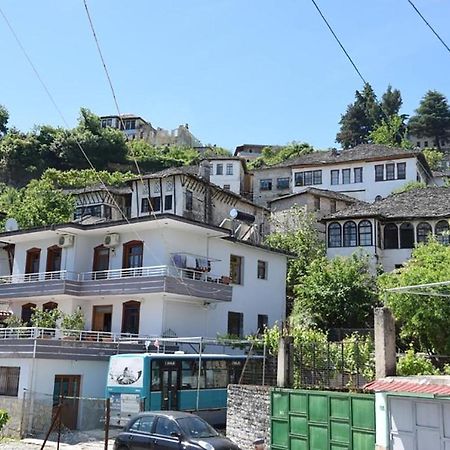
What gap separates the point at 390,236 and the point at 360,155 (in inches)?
603

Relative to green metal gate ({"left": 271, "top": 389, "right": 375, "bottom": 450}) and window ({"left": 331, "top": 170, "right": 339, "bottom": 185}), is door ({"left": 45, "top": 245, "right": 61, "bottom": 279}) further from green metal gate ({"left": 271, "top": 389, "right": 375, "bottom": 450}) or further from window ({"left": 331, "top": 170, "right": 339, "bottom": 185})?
window ({"left": 331, "top": 170, "right": 339, "bottom": 185})

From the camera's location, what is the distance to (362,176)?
187ft

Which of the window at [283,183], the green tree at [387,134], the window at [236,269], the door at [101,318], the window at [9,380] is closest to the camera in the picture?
the window at [9,380]

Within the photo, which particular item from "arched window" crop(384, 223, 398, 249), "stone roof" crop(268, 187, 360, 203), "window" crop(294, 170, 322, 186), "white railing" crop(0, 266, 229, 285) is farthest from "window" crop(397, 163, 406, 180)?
"white railing" crop(0, 266, 229, 285)

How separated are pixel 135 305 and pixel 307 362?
11.7 meters

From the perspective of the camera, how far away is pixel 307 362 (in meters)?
19.9

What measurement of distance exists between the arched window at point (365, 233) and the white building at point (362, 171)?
41.3ft

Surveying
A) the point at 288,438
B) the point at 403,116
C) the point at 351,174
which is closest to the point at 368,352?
the point at 288,438

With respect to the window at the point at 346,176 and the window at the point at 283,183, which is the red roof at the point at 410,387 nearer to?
the window at the point at 346,176

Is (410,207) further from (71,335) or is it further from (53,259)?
(71,335)

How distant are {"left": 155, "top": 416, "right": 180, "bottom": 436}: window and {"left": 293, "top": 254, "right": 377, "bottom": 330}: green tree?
69.5ft

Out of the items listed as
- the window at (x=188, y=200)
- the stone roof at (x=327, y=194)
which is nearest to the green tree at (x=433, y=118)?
the stone roof at (x=327, y=194)

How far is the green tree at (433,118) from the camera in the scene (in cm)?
9775

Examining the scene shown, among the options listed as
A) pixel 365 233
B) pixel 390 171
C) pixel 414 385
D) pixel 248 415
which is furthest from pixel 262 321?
pixel 390 171
